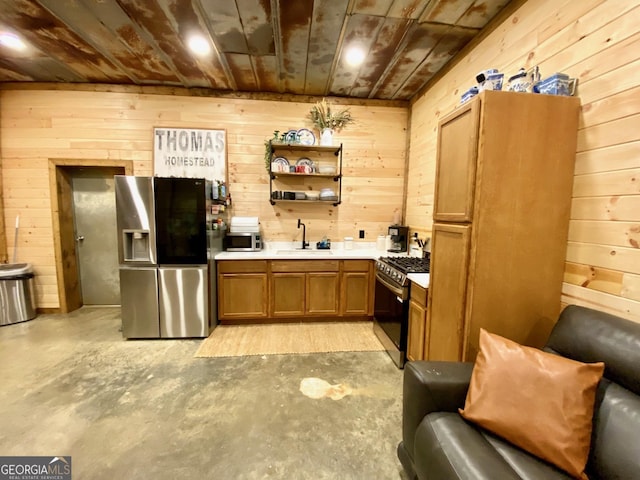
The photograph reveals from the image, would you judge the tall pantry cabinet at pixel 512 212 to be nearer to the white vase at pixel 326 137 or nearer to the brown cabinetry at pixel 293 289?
the brown cabinetry at pixel 293 289

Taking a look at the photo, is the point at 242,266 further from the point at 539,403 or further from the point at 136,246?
the point at 539,403

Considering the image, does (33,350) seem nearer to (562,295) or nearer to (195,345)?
(195,345)

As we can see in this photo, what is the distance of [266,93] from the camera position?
3.66 meters

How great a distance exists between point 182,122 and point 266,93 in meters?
1.16

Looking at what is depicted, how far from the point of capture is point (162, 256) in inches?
116

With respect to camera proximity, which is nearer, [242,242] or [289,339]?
[289,339]

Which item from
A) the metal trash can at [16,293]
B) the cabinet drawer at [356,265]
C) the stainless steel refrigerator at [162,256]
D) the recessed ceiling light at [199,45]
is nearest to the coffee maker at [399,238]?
the cabinet drawer at [356,265]

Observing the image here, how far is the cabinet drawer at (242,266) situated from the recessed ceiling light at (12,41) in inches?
109

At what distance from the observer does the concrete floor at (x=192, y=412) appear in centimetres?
158

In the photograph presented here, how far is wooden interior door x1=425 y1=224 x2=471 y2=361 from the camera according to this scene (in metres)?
1.67

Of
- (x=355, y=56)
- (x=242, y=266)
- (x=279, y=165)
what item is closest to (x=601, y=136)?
(x=355, y=56)

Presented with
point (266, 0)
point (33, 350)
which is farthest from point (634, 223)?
point (33, 350)

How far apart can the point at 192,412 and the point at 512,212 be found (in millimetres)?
2473

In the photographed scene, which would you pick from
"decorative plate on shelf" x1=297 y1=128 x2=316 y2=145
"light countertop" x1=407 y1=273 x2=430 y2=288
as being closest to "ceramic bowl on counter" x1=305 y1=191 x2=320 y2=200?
"decorative plate on shelf" x1=297 y1=128 x2=316 y2=145
